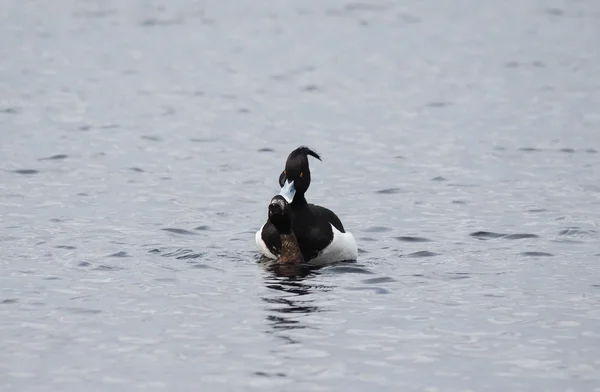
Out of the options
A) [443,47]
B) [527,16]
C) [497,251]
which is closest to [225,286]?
[497,251]

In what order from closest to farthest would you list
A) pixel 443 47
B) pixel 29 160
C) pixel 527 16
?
pixel 29 160 < pixel 443 47 < pixel 527 16

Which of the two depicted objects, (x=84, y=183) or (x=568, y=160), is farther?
(x=568, y=160)

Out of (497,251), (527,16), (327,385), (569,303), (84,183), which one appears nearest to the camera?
(327,385)

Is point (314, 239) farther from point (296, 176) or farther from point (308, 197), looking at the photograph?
point (308, 197)

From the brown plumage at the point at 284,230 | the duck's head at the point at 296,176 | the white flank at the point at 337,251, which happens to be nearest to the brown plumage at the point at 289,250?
the brown plumage at the point at 284,230

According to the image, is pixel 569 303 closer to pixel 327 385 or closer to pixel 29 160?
pixel 327 385

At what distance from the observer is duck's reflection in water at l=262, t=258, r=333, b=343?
12.9 metres

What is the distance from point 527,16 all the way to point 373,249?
25.8 meters

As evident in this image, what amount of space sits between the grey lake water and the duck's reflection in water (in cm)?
5

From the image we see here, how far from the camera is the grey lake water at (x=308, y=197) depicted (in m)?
12.0

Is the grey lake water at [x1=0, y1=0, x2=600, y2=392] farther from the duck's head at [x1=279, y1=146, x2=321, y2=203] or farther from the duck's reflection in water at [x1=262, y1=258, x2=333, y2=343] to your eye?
the duck's head at [x1=279, y1=146, x2=321, y2=203]

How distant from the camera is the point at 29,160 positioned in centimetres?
2288

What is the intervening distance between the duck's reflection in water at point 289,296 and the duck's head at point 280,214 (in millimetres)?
470

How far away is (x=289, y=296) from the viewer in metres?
14.1
